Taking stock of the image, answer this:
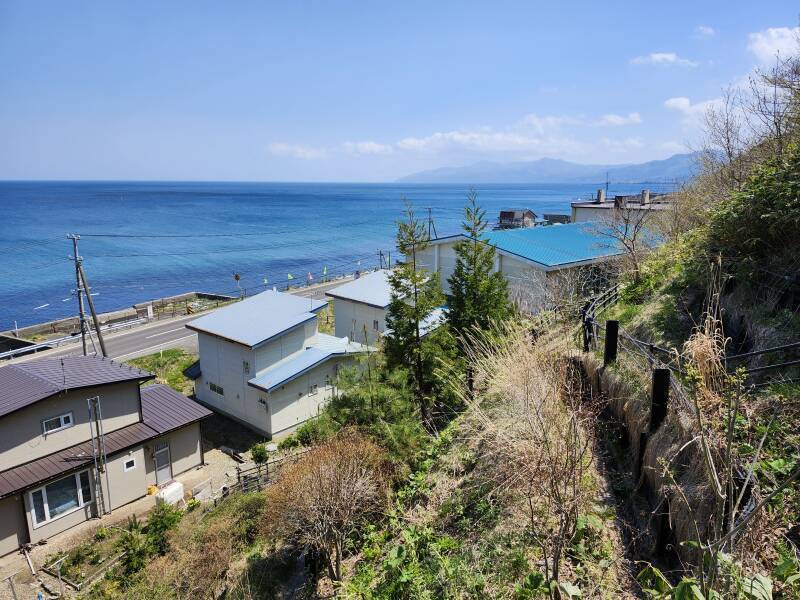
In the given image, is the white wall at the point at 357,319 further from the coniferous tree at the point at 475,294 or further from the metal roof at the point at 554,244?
the coniferous tree at the point at 475,294

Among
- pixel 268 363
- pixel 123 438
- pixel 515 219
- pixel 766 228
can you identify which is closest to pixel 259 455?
pixel 268 363

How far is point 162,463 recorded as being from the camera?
60.0ft

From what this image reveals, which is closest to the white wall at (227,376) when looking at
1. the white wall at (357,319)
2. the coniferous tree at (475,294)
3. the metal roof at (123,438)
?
the metal roof at (123,438)

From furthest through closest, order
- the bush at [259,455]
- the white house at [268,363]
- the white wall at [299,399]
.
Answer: the white house at [268,363], the white wall at [299,399], the bush at [259,455]

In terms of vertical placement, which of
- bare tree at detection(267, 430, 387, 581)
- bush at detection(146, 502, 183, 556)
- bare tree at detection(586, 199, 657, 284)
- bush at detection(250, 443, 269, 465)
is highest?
bare tree at detection(586, 199, 657, 284)

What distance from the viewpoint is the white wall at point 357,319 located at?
1047 inches

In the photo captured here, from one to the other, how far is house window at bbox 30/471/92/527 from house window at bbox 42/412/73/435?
1599 mm

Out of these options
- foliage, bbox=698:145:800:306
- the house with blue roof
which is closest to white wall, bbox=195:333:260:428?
the house with blue roof

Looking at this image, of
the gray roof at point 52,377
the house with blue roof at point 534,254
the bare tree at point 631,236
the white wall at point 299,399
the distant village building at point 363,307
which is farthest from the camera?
the distant village building at point 363,307

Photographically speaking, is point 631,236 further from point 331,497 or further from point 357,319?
point 331,497

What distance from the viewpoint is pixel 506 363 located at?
7609 mm

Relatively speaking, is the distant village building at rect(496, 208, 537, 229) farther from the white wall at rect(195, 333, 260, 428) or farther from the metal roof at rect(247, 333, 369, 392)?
the white wall at rect(195, 333, 260, 428)

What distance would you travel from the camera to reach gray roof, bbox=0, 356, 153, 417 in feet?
48.6

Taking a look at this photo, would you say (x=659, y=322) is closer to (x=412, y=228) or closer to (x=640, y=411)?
(x=640, y=411)
